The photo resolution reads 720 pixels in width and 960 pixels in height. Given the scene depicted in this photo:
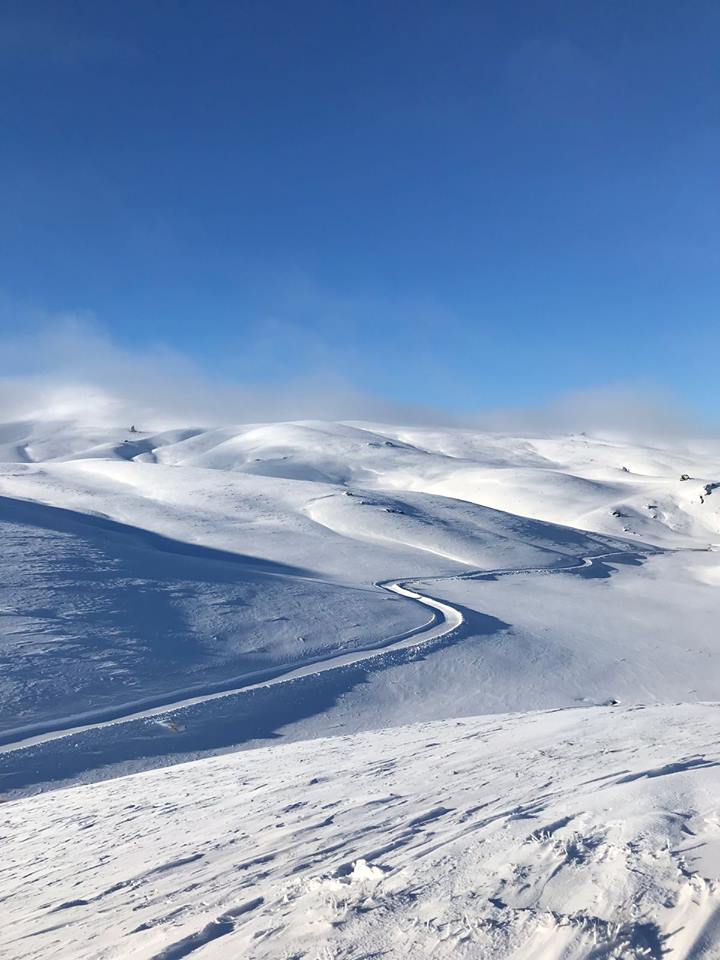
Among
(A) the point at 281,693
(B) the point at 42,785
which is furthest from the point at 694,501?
(B) the point at 42,785

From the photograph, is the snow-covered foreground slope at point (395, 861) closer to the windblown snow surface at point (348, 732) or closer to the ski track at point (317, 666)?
the windblown snow surface at point (348, 732)

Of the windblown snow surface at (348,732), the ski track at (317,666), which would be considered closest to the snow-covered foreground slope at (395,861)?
the windblown snow surface at (348,732)

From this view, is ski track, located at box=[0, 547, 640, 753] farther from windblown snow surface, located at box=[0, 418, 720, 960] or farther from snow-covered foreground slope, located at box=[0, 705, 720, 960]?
snow-covered foreground slope, located at box=[0, 705, 720, 960]

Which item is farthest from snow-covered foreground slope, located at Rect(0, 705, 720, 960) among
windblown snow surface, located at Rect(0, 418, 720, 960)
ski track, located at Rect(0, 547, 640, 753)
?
ski track, located at Rect(0, 547, 640, 753)

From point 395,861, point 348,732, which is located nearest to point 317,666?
point 348,732

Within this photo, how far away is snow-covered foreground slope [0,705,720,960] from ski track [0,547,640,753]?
371 centimetres

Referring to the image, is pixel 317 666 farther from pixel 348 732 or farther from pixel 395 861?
pixel 395 861

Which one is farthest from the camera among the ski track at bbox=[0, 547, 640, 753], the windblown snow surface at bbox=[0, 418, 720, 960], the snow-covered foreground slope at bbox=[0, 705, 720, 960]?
A: the ski track at bbox=[0, 547, 640, 753]

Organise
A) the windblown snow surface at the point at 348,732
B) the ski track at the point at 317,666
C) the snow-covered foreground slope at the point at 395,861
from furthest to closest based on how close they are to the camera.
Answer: the ski track at the point at 317,666, the windblown snow surface at the point at 348,732, the snow-covered foreground slope at the point at 395,861

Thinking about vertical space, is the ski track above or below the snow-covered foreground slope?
below

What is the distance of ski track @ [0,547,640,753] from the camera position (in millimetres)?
13419

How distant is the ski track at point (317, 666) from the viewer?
13419mm

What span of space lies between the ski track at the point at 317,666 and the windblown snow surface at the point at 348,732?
0.32 feet

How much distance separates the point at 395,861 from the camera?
5641 millimetres
